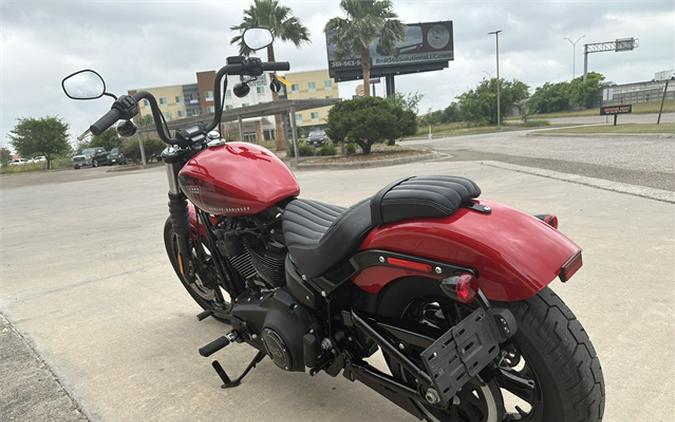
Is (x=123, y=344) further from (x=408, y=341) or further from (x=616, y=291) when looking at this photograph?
(x=616, y=291)

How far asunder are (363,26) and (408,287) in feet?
80.3

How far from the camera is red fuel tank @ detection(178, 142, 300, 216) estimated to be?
7.23ft

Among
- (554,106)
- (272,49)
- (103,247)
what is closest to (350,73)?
(554,106)

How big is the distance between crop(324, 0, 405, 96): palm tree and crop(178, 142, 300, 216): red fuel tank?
76.7 feet

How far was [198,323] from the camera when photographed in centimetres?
324

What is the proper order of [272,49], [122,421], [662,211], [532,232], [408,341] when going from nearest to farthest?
[532,232] < [408,341] < [122,421] < [662,211] < [272,49]

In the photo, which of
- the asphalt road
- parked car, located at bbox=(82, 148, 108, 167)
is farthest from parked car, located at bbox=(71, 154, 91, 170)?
the asphalt road

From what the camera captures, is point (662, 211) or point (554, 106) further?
point (554, 106)

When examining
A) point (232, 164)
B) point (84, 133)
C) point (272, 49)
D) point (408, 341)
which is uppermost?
point (272, 49)

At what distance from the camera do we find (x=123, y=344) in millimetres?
3000

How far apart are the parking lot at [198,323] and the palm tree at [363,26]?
65.1ft

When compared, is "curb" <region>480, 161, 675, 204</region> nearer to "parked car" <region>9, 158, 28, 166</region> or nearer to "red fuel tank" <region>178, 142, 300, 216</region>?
"red fuel tank" <region>178, 142, 300, 216</region>

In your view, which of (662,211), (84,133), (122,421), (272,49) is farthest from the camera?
(272,49)

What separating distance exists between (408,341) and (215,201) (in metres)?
1.25
